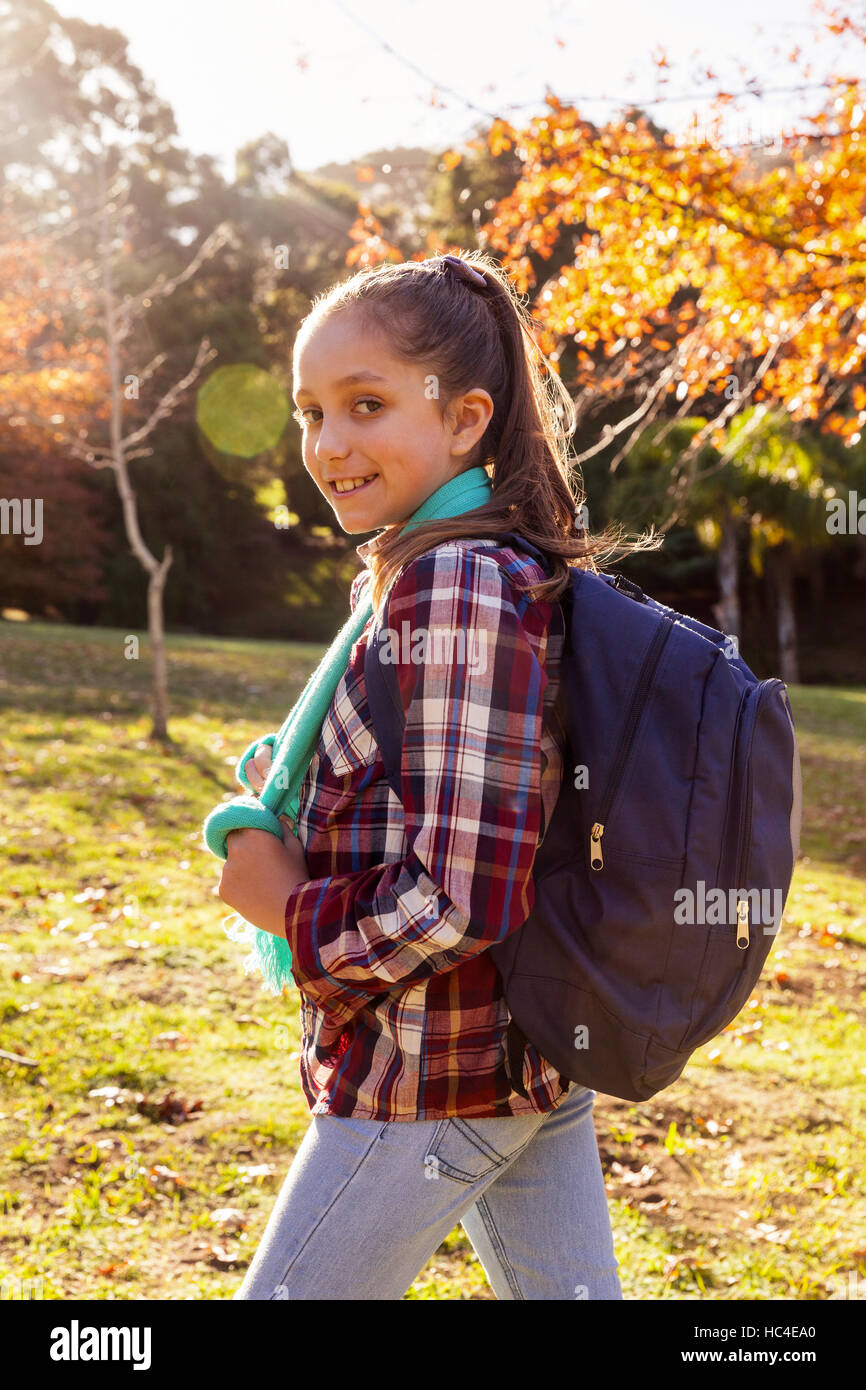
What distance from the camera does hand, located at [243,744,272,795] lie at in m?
1.73

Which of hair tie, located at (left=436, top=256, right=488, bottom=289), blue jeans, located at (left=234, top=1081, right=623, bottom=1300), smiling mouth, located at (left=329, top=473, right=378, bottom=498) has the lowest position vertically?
blue jeans, located at (left=234, top=1081, right=623, bottom=1300)

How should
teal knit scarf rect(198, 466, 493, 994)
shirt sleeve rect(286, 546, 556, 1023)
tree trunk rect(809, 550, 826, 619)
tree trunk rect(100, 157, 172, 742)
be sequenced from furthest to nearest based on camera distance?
tree trunk rect(809, 550, 826, 619) < tree trunk rect(100, 157, 172, 742) < teal knit scarf rect(198, 466, 493, 994) < shirt sleeve rect(286, 546, 556, 1023)

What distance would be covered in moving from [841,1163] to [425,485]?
3.26 meters

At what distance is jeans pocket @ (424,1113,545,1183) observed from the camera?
1407mm

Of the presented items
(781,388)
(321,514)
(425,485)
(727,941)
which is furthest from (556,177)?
(321,514)

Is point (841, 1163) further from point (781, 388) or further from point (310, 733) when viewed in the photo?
point (781, 388)

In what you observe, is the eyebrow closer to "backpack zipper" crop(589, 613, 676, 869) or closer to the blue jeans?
"backpack zipper" crop(589, 613, 676, 869)

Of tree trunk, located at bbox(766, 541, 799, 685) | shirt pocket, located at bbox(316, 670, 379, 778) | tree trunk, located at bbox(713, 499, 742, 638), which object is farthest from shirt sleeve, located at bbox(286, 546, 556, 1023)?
tree trunk, located at bbox(766, 541, 799, 685)

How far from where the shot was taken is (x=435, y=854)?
1.29 meters

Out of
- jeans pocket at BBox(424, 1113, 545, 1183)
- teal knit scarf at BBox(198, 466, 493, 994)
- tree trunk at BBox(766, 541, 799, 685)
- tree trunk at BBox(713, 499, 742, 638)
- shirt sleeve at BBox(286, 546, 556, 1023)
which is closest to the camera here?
shirt sleeve at BBox(286, 546, 556, 1023)

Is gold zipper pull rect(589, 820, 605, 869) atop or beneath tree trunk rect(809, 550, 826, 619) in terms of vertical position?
beneath

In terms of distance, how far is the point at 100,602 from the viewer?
74.2 feet

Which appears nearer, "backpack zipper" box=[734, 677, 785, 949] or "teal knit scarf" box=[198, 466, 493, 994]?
"backpack zipper" box=[734, 677, 785, 949]

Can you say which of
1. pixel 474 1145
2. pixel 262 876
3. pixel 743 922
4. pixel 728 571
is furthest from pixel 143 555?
pixel 728 571
